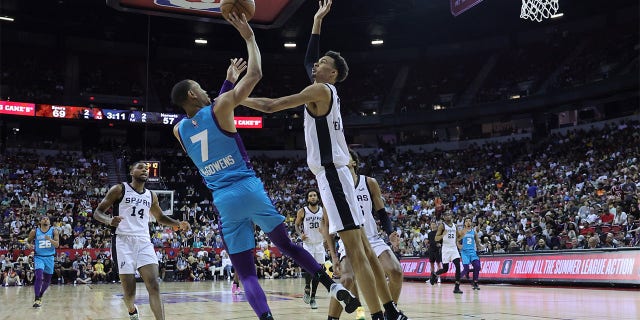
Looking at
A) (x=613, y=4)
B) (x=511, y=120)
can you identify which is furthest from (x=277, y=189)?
(x=613, y=4)

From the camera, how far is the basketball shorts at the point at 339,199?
4.80m

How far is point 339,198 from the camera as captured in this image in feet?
15.8

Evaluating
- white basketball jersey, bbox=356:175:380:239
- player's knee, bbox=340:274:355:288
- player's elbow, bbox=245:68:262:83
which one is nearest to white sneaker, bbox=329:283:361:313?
player's elbow, bbox=245:68:262:83

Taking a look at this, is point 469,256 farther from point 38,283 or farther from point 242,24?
point 242,24

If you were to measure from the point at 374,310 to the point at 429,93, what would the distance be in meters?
36.6

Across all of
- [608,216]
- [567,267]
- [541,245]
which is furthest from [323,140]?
[608,216]

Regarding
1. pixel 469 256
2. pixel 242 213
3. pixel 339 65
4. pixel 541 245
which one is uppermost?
pixel 339 65

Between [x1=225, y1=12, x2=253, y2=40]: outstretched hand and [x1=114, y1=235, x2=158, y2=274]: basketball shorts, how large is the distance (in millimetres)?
3478

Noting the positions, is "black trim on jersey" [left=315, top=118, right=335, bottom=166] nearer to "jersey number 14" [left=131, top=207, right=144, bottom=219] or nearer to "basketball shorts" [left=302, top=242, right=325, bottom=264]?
"jersey number 14" [left=131, top=207, right=144, bottom=219]

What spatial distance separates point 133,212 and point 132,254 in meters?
0.55

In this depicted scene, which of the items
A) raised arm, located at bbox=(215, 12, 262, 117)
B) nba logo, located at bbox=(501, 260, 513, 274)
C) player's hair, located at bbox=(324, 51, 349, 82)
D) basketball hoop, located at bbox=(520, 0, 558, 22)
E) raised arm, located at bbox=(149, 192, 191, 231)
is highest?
basketball hoop, located at bbox=(520, 0, 558, 22)

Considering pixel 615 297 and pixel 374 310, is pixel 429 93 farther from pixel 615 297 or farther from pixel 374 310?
pixel 374 310

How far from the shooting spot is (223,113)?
14.4 ft

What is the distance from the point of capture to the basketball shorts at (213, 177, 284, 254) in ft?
14.4
